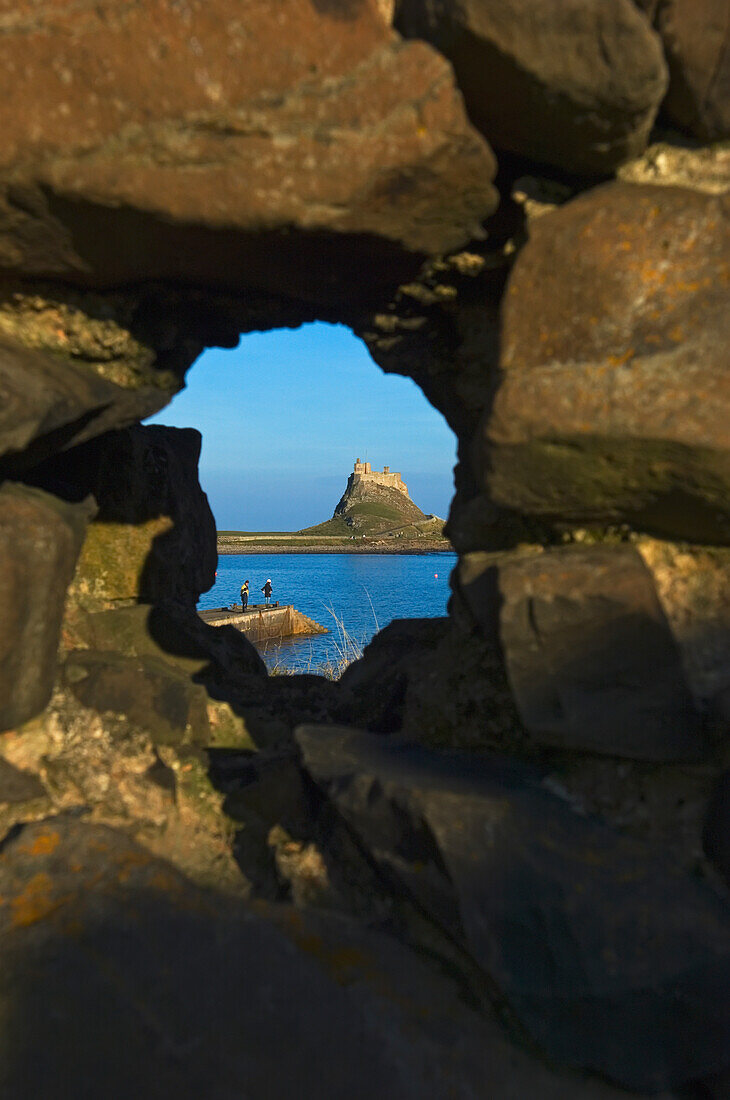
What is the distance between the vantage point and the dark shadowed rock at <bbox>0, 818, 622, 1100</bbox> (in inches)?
75.0

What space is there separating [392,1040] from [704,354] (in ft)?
7.35

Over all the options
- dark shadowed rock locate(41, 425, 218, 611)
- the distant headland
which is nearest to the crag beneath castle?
the distant headland

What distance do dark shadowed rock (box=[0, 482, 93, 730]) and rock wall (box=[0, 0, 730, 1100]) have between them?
0.06ft

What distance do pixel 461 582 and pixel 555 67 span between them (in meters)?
1.81

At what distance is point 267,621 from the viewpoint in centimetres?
2247

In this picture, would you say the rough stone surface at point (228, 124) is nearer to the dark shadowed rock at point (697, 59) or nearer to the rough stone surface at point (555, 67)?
the rough stone surface at point (555, 67)

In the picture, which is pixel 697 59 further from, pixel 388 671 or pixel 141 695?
pixel 141 695

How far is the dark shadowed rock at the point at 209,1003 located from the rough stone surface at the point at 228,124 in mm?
2323

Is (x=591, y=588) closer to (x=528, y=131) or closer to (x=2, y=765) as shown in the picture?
(x=528, y=131)

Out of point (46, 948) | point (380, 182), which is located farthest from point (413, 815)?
point (380, 182)

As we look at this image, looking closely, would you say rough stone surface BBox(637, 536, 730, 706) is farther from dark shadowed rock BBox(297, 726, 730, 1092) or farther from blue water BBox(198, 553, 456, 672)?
blue water BBox(198, 553, 456, 672)

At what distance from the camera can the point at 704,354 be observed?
2355 millimetres

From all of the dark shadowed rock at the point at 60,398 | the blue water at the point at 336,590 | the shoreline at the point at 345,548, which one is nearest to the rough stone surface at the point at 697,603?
the dark shadowed rock at the point at 60,398

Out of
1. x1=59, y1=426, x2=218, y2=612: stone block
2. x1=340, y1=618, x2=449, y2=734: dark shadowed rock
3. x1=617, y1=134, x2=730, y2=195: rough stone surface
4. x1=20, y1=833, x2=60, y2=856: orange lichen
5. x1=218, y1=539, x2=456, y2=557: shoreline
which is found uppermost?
x1=218, y1=539, x2=456, y2=557: shoreline
